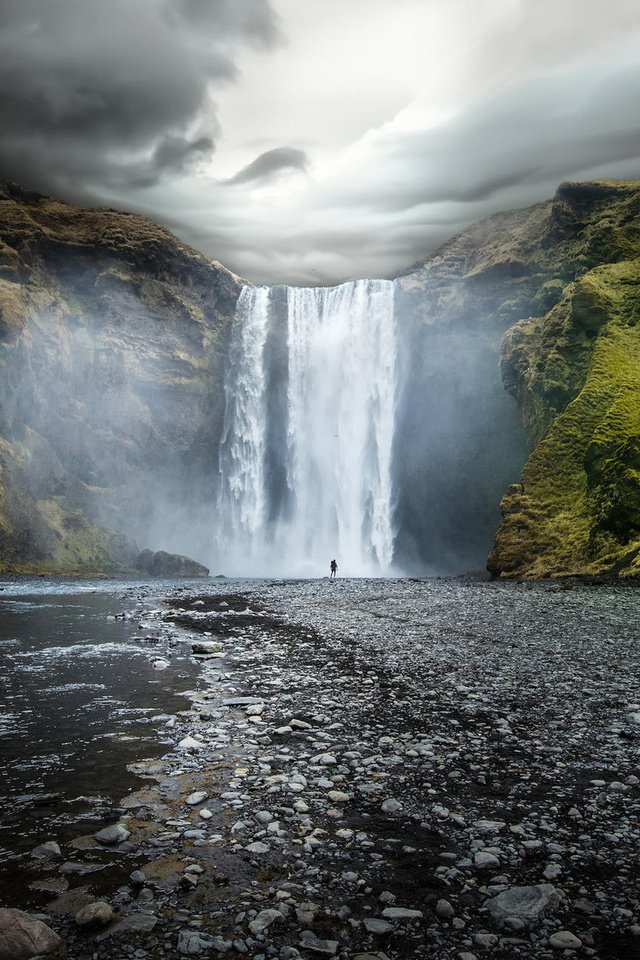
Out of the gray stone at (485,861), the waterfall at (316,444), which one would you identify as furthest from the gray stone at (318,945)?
the waterfall at (316,444)

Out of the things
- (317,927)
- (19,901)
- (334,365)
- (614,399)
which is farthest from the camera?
(334,365)

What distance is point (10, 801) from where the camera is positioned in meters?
5.06

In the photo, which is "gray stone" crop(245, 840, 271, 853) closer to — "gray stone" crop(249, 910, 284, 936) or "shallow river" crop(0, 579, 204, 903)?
"gray stone" crop(249, 910, 284, 936)

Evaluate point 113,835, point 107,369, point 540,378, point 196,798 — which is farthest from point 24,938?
point 107,369

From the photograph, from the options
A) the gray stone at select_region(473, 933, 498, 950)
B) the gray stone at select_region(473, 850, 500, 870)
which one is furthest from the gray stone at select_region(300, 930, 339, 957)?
the gray stone at select_region(473, 850, 500, 870)

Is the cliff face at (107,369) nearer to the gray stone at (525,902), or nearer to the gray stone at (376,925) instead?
the gray stone at (376,925)

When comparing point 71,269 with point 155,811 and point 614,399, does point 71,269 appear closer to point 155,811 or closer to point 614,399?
point 614,399

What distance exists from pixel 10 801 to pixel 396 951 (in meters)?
3.60

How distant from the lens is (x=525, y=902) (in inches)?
136

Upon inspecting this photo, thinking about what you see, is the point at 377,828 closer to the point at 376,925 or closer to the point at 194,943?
the point at 376,925

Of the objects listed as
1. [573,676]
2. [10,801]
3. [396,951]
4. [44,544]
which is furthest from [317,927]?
[44,544]

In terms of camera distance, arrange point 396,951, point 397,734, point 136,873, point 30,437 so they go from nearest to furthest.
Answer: point 396,951
point 136,873
point 397,734
point 30,437

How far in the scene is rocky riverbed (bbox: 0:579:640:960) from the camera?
129 inches

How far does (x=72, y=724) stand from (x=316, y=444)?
208 ft
